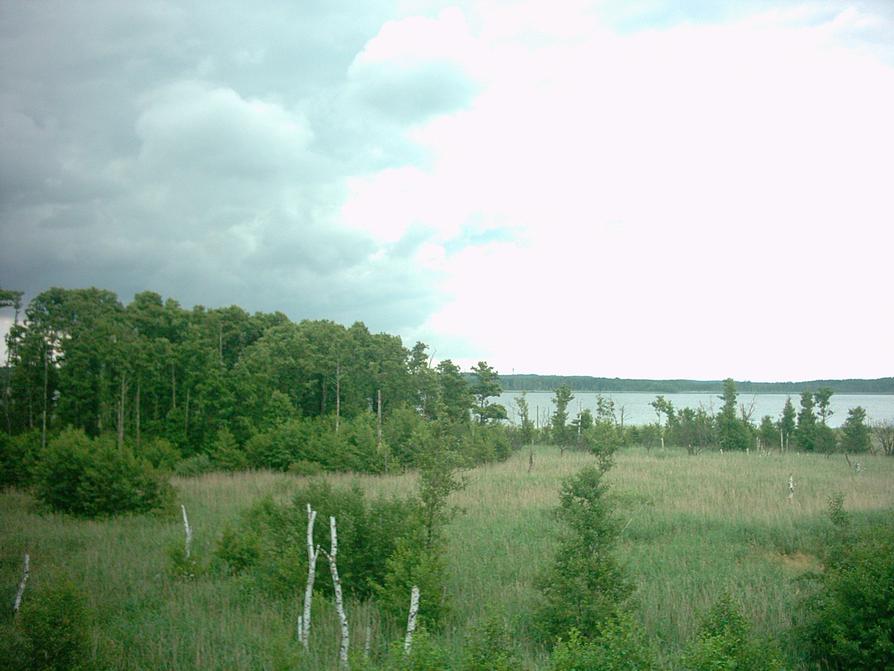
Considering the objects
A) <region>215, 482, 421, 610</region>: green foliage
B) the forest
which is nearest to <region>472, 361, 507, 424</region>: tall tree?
the forest

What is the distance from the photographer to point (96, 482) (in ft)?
62.0

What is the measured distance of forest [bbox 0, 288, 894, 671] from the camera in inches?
266

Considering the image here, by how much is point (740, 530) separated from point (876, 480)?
12.2 metres

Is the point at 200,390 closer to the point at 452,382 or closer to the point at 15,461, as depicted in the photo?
the point at 15,461

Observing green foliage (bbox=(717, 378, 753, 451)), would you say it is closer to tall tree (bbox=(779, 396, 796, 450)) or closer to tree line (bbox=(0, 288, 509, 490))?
tall tree (bbox=(779, 396, 796, 450))

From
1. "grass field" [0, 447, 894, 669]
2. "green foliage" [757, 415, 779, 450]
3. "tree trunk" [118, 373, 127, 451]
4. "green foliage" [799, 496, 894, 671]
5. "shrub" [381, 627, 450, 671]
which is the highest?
"tree trunk" [118, 373, 127, 451]

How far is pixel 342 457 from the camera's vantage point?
95.8 feet

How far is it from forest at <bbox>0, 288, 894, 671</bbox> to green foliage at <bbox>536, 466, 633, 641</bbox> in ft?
0.10

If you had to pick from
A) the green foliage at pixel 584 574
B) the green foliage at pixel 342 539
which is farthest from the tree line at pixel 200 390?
the green foliage at pixel 584 574

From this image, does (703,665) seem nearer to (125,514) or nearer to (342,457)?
(125,514)

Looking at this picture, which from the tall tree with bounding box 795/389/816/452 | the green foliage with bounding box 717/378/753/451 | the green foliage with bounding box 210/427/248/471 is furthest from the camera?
the green foliage with bounding box 717/378/753/451

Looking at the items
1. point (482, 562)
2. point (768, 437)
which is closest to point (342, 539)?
point (482, 562)

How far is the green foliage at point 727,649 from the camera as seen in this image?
5008mm

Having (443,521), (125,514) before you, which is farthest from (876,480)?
(125,514)
